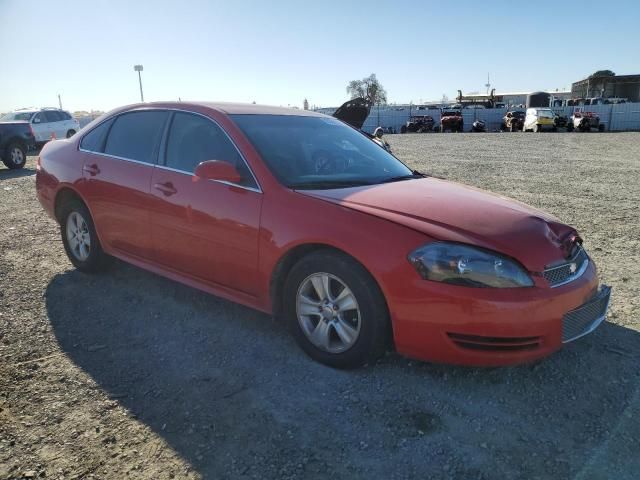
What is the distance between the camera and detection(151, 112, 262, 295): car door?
11.2ft

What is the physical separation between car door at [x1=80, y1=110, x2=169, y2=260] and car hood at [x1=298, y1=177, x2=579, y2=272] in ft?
5.09

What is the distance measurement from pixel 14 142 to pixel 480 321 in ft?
48.9

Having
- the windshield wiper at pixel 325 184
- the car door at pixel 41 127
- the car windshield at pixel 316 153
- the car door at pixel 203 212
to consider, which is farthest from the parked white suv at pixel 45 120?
the windshield wiper at pixel 325 184

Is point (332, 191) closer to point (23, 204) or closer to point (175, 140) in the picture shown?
point (175, 140)

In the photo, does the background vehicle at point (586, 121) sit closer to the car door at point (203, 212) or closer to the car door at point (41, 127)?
the car door at point (41, 127)

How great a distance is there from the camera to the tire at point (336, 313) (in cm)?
293

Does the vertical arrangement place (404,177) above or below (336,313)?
above

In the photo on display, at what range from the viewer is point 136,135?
4387mm

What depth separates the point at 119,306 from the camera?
4.21 metres

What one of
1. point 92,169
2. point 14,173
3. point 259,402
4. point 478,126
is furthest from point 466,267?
point 478,126

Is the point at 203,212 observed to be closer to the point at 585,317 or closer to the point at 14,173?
the point at 585,317

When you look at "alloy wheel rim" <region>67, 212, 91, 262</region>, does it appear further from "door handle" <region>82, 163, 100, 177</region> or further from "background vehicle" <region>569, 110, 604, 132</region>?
"background vehicle" <region>569, 110, 604, 132</region>

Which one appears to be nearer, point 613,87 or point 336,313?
point 336,313

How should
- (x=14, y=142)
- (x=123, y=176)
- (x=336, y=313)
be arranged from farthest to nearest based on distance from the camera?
1. (x=14, y=142)
2. (x=123, y=176)
3. (x=336, y=313)
